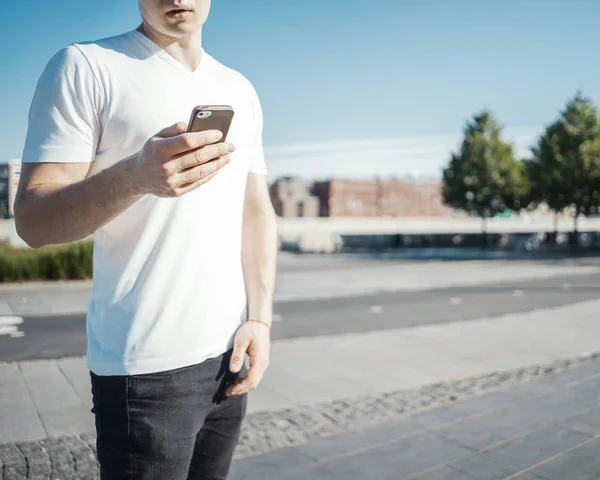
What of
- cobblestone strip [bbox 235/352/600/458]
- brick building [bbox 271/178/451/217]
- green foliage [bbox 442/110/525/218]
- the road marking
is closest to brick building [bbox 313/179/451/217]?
brick building [bbox 271/178/451/217]

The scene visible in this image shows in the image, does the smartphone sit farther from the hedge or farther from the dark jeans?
the hedge

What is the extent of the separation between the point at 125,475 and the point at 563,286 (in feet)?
→ 51.8

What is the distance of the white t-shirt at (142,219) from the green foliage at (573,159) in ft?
112

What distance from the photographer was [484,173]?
36.0 meters

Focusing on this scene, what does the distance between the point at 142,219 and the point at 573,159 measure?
3448 cm

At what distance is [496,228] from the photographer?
Result: 198 feet

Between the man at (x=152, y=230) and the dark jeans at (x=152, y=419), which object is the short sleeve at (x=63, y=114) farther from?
the dark jeans at (x=152, y=419)

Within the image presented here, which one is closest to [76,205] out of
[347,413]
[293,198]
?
[347,413]

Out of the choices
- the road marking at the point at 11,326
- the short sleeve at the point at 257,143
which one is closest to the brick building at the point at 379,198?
the road marking at the point at 11,326

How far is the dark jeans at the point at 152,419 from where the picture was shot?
134 centimetres

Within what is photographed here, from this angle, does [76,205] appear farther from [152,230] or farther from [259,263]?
[259,263]

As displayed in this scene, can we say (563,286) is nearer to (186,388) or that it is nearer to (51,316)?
(51,316)

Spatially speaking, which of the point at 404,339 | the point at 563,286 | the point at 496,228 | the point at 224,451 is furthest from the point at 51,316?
the point at 496,228

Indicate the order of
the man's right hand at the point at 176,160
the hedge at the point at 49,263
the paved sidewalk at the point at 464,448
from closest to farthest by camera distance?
the man's right hand at the point at 176,160 < the paved sidewalk at the point at 464,448 < the hedge at the point at 49,263
